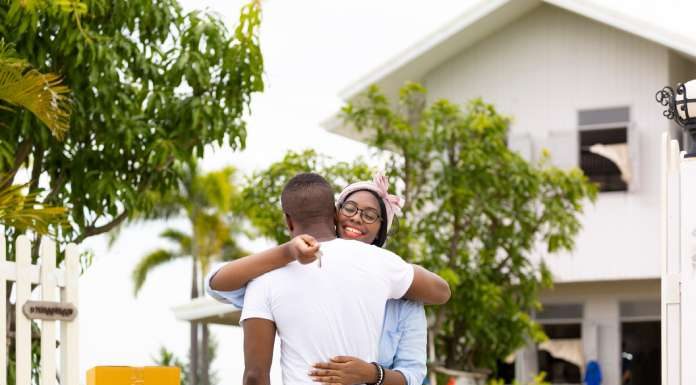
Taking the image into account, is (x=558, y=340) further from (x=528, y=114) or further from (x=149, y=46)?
(x=149, y=46)

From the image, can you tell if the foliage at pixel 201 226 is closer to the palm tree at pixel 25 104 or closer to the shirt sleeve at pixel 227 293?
the palm tree at pixel 25 104

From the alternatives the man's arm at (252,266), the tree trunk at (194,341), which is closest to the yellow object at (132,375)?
the man's arm at (252,266)

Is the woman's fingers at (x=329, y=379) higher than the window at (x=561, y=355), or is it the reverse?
the woman's fingers at (x=329, y=379)

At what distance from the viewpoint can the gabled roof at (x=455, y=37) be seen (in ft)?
66.5

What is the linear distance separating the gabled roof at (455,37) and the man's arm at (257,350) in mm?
16583

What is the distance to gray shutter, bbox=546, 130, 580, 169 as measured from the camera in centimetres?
2012

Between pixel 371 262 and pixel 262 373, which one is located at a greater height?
pixel 371 262

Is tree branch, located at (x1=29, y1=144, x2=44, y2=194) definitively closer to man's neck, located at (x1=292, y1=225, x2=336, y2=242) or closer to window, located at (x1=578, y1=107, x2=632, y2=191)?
man's neck, located at (x1=292, y1=225, x2=336, y2=242)

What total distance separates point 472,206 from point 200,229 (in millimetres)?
16002

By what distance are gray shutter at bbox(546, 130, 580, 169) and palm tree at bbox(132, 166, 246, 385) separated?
11.8 m

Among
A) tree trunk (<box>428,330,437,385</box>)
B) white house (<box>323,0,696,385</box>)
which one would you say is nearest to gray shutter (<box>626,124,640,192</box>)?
white house (<box>323,0,696,385</box>)

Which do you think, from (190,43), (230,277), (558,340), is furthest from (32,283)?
(558,340)

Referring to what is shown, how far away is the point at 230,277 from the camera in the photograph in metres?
4.05

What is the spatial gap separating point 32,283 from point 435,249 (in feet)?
32.8
